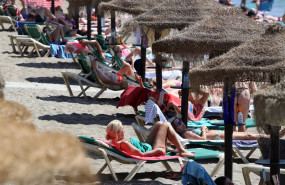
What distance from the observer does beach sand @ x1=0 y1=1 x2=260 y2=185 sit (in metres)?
7.25

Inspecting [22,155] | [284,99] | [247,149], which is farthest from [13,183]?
[247,149]

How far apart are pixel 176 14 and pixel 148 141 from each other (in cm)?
362

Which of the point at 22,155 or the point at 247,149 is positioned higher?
the point at 22,155

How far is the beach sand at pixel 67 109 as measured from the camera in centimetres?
725

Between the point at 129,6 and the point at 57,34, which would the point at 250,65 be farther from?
the point at 57,34

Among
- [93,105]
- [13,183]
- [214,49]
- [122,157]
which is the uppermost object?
[13,183]

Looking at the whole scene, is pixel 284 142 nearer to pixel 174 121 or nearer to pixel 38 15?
pixel 174 121

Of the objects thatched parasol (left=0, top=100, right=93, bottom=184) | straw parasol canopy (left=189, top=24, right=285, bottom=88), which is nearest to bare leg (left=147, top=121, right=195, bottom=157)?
straw parasol canopy (left=189, top=24, right=285, bottom=88)

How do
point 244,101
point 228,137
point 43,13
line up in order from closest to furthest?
1. point 228,137
2. point 244,101
3. point 43,13

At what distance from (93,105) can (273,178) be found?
19.1 feet

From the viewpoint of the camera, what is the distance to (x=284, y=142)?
6914 millimetres

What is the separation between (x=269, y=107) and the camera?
471 cm

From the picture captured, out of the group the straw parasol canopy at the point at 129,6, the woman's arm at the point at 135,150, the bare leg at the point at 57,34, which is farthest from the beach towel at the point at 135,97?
the bare leg at the point at 57,34

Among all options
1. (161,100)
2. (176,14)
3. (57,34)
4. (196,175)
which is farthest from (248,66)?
(57,34)
